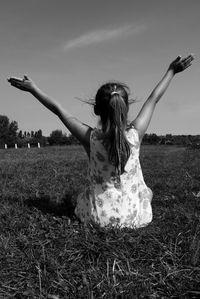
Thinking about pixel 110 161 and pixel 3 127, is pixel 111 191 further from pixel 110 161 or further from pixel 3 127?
pixel 3 127

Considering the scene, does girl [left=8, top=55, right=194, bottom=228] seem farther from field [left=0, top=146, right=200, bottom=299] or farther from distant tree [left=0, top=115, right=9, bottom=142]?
distant tree [left=0, top=115, right=9, bottom=142]

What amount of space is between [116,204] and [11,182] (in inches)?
154

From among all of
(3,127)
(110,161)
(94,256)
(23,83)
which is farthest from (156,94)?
(3,127)

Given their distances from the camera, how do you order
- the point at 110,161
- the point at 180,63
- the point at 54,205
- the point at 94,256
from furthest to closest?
the point at 54,205 < the point at 180,63 < the point at 110,161 < the point at 94,256

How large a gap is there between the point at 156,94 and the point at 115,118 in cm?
90

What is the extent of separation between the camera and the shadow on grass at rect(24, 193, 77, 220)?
16.8ft

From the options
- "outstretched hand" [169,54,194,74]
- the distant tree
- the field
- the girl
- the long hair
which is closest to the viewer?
the field

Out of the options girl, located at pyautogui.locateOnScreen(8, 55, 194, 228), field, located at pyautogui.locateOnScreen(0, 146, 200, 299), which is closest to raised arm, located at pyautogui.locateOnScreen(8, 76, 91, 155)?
girl, located at pyautogui.locateOnScreen(8, 55, 194, 228)

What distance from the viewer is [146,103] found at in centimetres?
457

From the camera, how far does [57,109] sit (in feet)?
14.2

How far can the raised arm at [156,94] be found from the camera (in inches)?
177

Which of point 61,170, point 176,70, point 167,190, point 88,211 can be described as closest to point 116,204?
point 88,211

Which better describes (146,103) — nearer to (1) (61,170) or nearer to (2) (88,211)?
(2) (88,211)

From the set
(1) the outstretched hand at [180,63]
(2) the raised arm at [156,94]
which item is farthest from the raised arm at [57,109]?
(1) the outstretched hand at [180,63]
